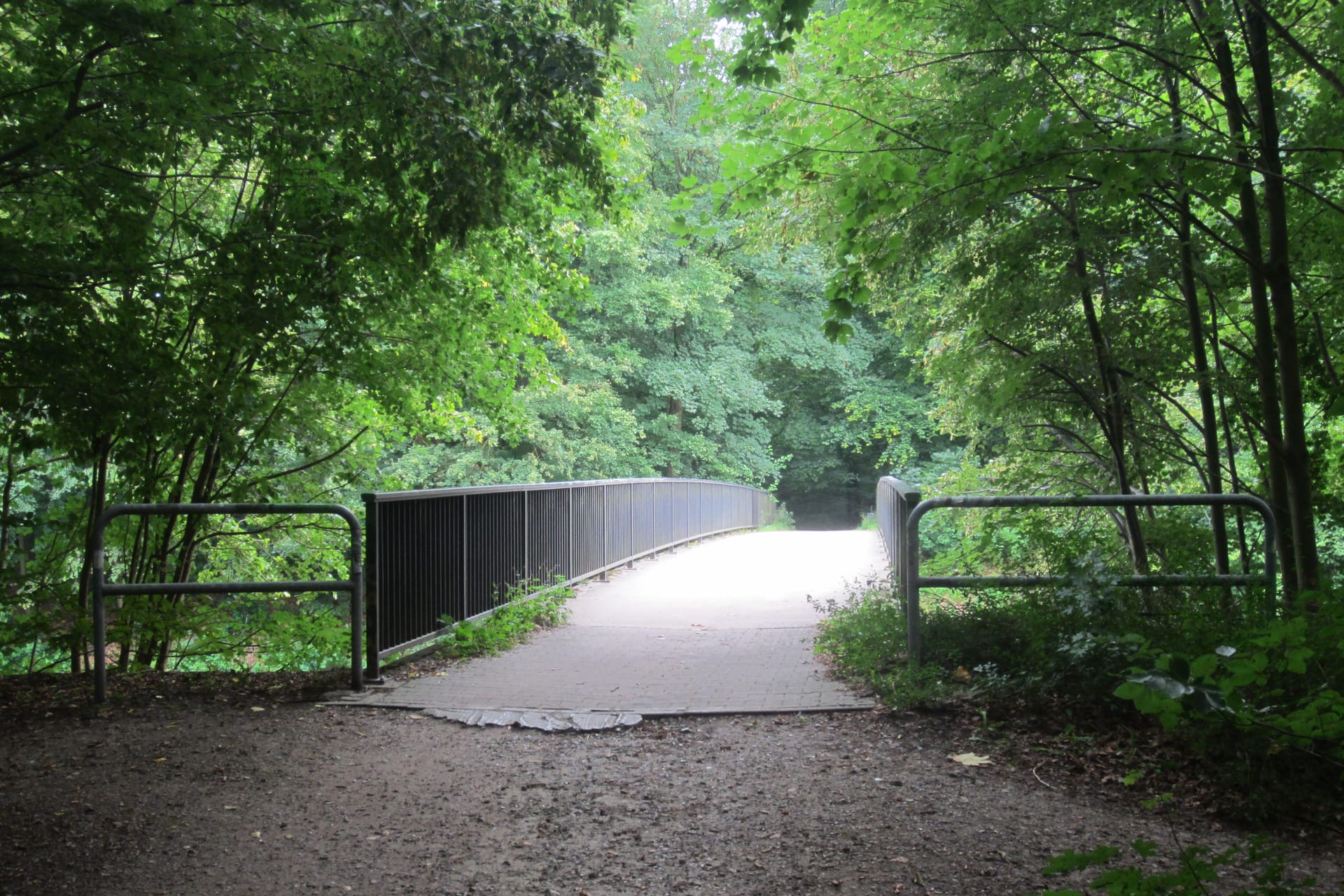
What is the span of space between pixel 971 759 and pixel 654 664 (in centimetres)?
282

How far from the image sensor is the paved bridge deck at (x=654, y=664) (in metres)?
5.66

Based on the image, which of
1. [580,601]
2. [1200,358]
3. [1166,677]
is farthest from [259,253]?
[1200,358]

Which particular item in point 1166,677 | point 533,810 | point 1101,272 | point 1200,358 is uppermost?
point 1101,272

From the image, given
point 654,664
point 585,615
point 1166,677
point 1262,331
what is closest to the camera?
point 1166,677

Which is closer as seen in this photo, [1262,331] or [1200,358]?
[1262,331]

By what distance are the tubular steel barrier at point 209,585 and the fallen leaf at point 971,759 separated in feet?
11.5

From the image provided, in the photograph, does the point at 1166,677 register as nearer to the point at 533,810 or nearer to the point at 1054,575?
the point at 533,810

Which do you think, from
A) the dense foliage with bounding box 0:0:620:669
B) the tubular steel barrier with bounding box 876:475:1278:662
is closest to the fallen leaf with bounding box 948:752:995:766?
the tubular steel barrier with bounding box 876:475:1278:662

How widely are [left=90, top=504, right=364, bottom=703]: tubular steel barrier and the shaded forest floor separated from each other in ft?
1.62

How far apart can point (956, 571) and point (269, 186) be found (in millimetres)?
4950

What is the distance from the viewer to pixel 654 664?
6.96m

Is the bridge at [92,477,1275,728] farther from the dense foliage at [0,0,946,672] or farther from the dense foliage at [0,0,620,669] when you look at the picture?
the dense foliage at [0,0,620,669]

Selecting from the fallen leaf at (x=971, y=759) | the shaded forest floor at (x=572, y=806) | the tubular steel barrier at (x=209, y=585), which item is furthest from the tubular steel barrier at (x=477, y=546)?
the fallen leaf at (x=971, y=759)

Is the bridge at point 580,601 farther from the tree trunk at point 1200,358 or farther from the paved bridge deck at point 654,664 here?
the tree trunk at point 1200,358
